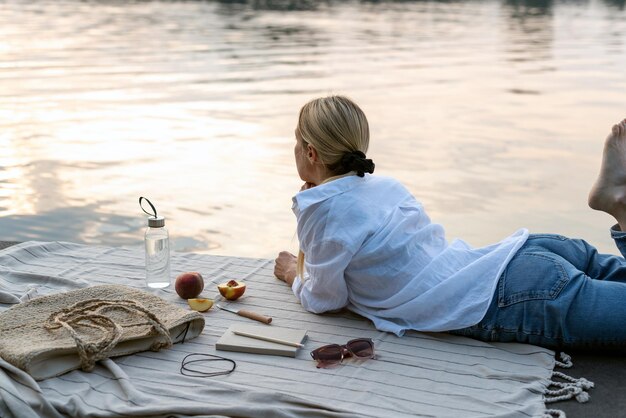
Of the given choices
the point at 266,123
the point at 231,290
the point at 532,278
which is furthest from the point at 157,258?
the point at 266,123

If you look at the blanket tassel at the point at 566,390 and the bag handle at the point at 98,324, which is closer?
the blanket tassel at the point at 566,390

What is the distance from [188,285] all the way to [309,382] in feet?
3.11

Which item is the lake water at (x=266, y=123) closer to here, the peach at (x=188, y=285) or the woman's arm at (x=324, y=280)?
the peach at (x=188, y=285)

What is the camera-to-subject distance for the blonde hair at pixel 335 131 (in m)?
3.20

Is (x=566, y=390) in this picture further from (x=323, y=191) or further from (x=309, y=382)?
(x=323, y=191)

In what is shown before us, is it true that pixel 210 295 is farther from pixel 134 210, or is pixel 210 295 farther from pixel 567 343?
pixel 134 210

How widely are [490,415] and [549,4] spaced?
23.4 meters

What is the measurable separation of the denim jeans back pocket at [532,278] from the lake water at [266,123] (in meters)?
2.02

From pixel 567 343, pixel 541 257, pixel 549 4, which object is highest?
pixel 541 257

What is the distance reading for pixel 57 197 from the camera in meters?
6.00

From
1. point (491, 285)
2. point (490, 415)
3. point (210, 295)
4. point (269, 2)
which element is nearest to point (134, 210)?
point (210, 295)

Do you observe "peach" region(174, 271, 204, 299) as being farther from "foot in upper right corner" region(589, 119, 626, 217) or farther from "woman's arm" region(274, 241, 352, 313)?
"foot in upper right corner" region(589, 119, 626, 217)

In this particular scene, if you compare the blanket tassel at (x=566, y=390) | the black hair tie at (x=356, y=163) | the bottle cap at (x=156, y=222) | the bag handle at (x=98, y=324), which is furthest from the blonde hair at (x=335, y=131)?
the blanket tassel at (x=566, y=390)

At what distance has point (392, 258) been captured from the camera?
3.18 metres
